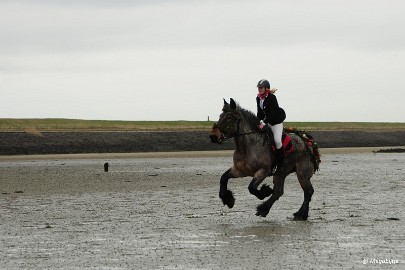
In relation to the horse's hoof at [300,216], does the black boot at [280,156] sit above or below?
above

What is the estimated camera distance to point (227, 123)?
1777 cm

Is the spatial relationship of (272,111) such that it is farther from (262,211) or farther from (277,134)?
(262,211)

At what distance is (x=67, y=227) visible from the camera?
53.4ft

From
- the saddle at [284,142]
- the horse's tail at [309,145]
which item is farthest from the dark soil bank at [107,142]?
the saddle at [284,142]

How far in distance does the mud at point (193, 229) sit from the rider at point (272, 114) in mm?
1544

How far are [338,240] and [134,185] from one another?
53.0ft

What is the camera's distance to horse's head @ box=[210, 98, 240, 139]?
694 inches

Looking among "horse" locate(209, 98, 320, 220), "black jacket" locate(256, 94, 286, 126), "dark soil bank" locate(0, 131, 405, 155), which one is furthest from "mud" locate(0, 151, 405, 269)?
"dark soil bank" locate(0, 131, 405, 155)

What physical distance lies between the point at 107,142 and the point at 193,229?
201 ft

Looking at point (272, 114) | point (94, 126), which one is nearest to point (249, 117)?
point (272, 114)

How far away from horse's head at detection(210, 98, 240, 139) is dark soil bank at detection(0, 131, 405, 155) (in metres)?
52.9

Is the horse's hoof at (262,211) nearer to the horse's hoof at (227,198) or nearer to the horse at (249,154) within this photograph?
the horse at (249,154)

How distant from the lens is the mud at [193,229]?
39.8 feet

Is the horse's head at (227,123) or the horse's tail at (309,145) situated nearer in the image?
the horse's head at (227,123)
